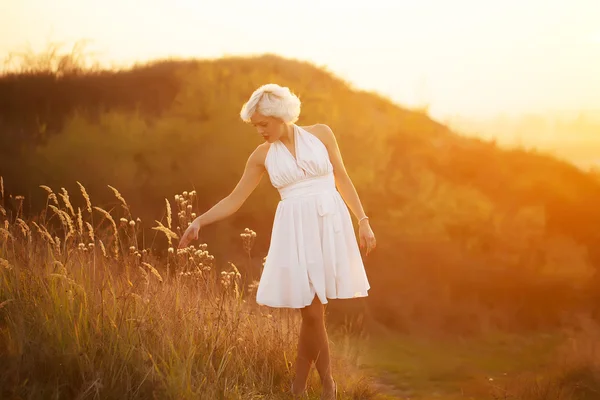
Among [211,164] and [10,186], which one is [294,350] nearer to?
[211,164]

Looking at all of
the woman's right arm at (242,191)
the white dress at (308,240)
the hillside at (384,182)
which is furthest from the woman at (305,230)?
the hillside at (384,182)

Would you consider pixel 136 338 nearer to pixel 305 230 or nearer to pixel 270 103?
pixel 305 230

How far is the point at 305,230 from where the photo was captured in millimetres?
4277

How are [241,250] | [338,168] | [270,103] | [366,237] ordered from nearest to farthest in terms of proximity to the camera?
[270,103] → [366,237] → [338,168] → [241,250]

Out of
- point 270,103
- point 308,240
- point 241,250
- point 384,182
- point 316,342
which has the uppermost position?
point 270,103

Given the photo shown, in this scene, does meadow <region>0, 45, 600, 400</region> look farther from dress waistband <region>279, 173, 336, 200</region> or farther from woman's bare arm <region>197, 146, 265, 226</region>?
dress waistband <region>279, 173, 336, 200</region>

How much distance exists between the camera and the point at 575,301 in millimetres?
10008

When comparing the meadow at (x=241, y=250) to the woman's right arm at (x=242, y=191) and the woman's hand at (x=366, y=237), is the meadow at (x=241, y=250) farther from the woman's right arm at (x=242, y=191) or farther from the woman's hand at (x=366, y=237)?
the woman's hand at (x=366, y=237)

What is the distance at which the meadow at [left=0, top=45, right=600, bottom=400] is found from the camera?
4.27 m

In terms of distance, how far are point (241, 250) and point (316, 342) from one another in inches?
243

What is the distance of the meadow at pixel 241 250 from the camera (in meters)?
4.27

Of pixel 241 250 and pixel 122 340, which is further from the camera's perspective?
pixel 241 250

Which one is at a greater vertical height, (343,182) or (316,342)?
(343,182)

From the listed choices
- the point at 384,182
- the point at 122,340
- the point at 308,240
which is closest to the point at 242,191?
the point at 308,240
